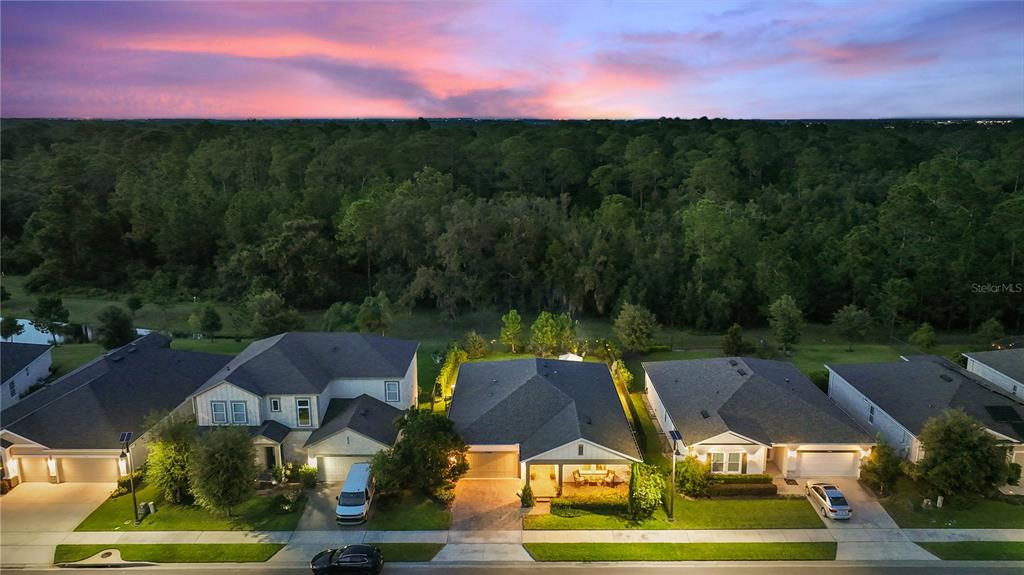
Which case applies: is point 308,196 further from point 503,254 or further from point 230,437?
point 230,437

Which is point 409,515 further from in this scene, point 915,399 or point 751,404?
point 915,399

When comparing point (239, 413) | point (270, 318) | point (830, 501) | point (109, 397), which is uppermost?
point (270, 318)

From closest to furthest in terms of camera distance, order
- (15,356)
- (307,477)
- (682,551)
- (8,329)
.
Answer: (682,551)
(307,477)
(15,356)
(8,329)

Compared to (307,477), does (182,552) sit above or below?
below

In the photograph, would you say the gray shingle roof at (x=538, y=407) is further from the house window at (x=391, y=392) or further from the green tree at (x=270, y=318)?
the green tree at (x=270, y=318)

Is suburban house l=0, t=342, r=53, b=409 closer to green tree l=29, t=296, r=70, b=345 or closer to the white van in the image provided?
green tree l=29, t=296, r=70, b=345

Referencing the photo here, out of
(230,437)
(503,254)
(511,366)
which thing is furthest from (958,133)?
(230,437)

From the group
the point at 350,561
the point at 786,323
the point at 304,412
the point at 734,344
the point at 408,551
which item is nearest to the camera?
the point at 350,561

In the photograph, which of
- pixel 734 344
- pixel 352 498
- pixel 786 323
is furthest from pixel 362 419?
pixel 786 323
